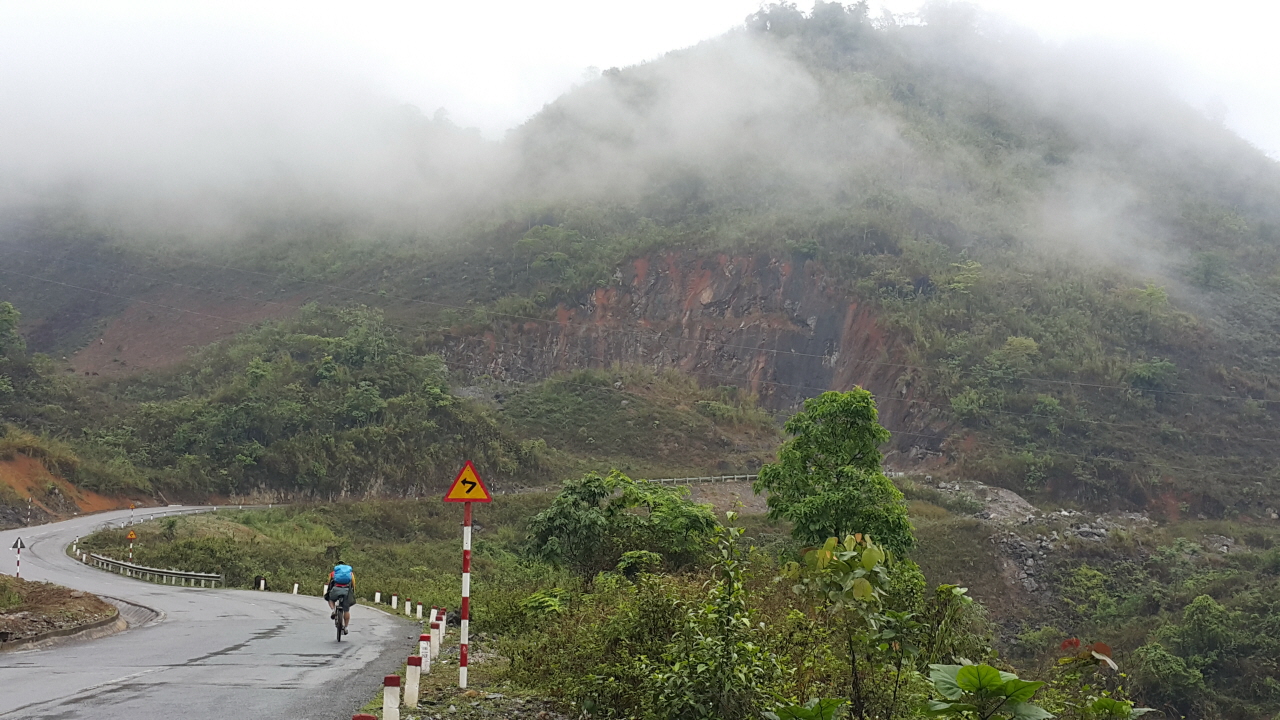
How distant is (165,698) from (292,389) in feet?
167

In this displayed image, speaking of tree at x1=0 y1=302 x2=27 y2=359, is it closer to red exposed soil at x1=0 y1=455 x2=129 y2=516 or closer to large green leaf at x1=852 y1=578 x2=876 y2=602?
red exposed soil at x1=0 y1=455 x2=129 y2=516

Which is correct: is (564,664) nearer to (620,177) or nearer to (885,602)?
(885,602)

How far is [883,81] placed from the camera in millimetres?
118375

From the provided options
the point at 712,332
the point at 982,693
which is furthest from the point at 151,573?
the point at 712,332

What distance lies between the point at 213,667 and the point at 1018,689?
10.9 m

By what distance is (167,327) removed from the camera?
8419cm

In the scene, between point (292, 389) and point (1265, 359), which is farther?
point (1265, 359)

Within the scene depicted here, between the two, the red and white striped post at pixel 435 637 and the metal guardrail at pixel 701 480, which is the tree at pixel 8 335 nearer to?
the metal guardrail at pixel 701 480

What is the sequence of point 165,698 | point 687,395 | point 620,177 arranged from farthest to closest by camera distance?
point 620,177
point 687,395
point 165,698

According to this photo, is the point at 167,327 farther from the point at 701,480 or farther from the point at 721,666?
the point at 721,666

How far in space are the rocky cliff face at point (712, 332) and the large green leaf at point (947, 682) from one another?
67246 mm

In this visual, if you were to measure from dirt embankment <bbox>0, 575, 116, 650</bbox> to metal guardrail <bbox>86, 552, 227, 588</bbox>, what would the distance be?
9.43 m

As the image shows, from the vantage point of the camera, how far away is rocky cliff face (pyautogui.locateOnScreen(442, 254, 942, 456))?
73875mm

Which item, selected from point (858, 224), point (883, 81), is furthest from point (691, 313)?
point (883, 81)
